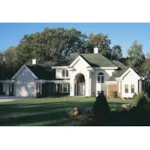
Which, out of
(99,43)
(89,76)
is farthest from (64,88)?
(99,43)

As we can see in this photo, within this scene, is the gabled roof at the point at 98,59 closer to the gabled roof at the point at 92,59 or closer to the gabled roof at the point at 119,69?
the gabled roof at the point at 92,59

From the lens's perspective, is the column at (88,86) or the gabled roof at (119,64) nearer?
the column at (88,86)

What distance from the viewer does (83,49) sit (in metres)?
13.7

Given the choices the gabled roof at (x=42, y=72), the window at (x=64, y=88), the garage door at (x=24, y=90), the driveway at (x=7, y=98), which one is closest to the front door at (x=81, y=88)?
the window at (x=64, y=88)

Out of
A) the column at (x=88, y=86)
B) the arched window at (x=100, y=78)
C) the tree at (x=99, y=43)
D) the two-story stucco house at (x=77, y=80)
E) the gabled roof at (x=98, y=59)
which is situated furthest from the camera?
the arched window at (x=100, y=78)

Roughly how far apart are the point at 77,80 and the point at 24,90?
2416mm

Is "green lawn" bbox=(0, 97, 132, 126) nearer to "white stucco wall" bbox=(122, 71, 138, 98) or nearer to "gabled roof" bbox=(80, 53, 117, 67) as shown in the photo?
"white stucco wall" bbox=(122, 71, 138, 98)

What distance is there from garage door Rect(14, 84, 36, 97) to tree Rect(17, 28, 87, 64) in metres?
1.15

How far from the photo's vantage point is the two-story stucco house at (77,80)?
1348 cm

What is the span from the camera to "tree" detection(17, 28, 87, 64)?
42.3 feet

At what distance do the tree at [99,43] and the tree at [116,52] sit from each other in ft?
0.65

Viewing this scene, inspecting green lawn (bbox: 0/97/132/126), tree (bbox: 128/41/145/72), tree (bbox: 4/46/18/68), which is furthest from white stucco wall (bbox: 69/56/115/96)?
tree (bbox: 4/46/18/68)
